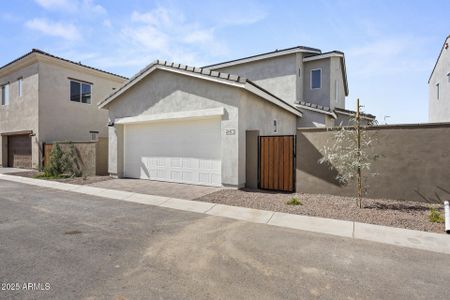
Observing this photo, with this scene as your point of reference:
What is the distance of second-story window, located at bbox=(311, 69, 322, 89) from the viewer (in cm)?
1789

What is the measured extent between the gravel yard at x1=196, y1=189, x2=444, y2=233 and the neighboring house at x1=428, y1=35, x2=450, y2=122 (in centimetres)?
1215

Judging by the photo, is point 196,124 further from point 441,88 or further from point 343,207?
point 441,88

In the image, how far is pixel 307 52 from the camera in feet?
57.4

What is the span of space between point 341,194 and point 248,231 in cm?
453

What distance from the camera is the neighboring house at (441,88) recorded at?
1523cm

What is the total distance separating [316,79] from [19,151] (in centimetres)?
2267

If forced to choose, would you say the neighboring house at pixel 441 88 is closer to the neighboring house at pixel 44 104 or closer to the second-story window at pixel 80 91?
the neighboring house at pixel 44 104

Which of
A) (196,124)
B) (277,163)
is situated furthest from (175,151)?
(277,163)

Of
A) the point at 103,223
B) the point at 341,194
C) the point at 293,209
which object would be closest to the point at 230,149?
the point at 293,209

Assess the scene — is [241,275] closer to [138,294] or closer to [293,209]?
[138,294]

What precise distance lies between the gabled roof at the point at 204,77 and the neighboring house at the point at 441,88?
33.0 feet

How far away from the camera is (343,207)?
7.31m

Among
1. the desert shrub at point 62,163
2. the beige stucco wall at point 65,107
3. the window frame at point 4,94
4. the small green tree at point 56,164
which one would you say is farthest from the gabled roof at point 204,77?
the window frame at point 4,94

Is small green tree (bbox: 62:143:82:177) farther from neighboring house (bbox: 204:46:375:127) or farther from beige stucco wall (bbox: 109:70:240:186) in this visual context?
neighboring house (bbox: 204:46:375:127)
